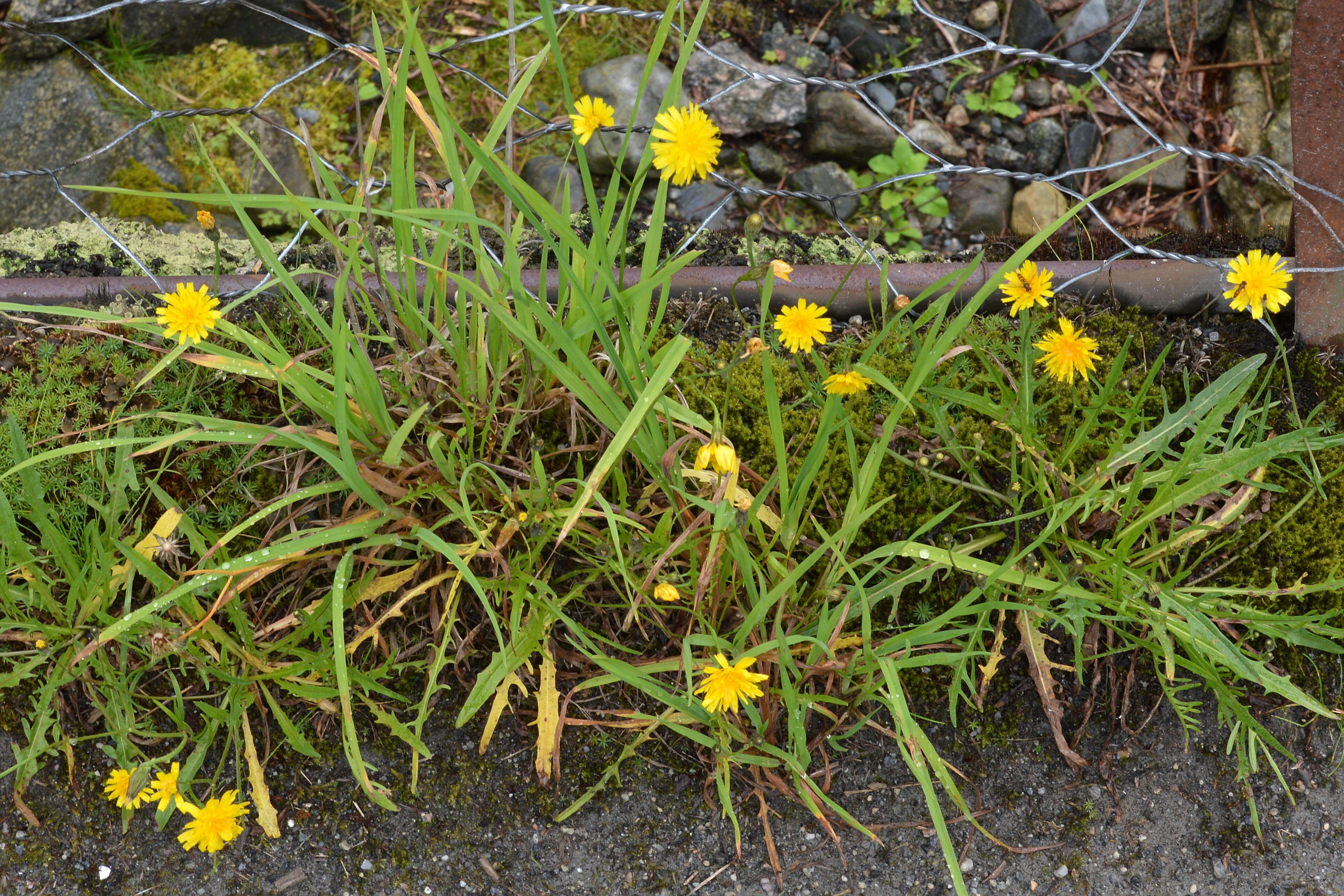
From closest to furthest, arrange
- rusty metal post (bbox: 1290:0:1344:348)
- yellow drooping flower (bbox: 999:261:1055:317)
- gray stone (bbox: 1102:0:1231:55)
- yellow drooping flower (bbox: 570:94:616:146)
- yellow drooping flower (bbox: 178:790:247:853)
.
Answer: yellow drooping flower (bbox: 570:94:616:146)
yellow drooping flower (bbox: 178:790:247:853)
yellow drooping flower (bbox: 999:261:1055:317)
rusty metal post (bbox: 1290:0:1344:348)
gray stone (bbox: 1102:0:1231:55)

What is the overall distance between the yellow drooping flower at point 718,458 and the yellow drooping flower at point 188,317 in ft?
2.32

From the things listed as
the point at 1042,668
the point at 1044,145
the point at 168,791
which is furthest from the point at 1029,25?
the point at 168,791

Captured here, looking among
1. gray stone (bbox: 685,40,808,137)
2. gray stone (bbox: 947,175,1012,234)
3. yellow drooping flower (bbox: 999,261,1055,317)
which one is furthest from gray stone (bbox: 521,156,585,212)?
yellow drooping flower (bbox: 999,261,1055,317)

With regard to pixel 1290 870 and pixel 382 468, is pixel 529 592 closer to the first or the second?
pixel 382 468

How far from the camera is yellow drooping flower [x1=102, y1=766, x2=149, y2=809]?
1264mm

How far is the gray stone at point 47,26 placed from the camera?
7.34ft

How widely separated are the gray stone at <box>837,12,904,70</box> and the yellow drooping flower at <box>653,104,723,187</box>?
1726mm

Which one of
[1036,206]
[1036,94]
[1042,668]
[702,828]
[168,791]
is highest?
[1036,94]

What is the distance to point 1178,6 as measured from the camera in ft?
8.29

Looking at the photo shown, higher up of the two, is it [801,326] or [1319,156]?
[1319,156]

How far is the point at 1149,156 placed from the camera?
8.30ft

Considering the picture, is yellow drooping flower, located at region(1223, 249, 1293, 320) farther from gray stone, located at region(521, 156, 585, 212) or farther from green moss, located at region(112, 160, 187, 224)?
green moss, located at region(112, 160, 187, 224)

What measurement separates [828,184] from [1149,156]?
0.95 metres

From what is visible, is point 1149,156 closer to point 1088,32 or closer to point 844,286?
point 1088,32
